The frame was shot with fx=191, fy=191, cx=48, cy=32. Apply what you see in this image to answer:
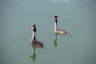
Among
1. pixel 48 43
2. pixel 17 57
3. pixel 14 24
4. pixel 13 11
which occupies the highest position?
pixel 13 11

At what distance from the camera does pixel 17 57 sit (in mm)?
2398

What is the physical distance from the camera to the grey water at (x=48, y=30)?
240cm

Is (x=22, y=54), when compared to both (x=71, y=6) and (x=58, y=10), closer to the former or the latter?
(x=58, y=10)

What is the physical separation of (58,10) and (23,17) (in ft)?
1.50

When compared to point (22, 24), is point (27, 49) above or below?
below

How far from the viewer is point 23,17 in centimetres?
243

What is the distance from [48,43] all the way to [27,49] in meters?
0.27

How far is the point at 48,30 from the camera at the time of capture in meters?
2.43

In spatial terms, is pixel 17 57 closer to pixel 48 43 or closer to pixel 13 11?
pixel 48 43

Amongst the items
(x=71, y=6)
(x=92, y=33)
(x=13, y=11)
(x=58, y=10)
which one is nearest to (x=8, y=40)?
(x=13, y=11)

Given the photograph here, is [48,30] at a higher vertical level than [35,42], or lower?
higher

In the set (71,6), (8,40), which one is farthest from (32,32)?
(71,6)

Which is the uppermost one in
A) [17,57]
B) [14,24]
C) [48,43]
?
[14,24]

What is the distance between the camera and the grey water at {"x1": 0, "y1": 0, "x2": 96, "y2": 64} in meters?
2.40
